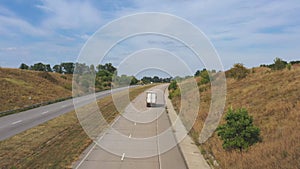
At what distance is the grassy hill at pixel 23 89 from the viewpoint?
5534cm

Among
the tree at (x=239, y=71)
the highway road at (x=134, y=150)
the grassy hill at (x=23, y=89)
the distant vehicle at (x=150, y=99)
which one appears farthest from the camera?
the tree at (x=239, y=71)

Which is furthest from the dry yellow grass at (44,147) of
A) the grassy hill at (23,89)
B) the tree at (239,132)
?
the grassy hill at (23,89)

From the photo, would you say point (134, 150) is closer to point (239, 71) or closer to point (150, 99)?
point (150, 99)

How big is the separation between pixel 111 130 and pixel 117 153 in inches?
383

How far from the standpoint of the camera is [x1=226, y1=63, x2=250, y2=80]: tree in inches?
2579

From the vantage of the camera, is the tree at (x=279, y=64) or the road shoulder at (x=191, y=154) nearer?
the road shoulder at (x=191, y=154)

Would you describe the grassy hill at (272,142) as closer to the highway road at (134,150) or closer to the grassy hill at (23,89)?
the highway road at (134,150)

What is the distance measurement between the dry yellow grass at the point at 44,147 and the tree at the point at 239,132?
8.77 metres

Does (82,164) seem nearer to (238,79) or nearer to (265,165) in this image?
(265,165)

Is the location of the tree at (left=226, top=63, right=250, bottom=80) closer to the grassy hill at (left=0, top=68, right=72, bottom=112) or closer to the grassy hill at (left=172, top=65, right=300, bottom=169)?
the grassy hill at (left=172, top=65, right=300, bottom=169)

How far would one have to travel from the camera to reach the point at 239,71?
6825 cm

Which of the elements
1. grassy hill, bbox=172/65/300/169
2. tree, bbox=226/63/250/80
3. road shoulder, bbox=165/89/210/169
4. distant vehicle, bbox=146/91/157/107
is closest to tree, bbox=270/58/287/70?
tree, bbox=226/63/250/80

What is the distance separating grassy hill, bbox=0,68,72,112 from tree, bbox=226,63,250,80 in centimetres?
3815

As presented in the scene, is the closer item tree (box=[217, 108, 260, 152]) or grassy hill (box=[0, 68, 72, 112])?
tree (box=[217, 108, 260, 152])
